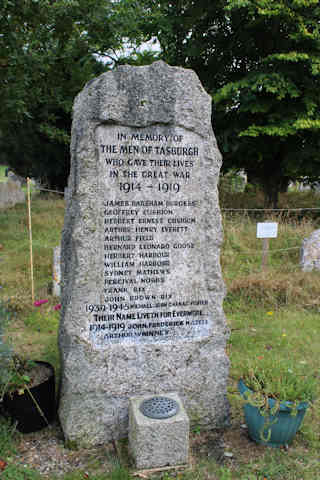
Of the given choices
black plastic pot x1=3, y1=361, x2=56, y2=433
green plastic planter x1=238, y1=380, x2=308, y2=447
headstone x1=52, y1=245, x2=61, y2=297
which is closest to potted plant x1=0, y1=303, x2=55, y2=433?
black plastic pot x1=3, y1=361, x2=56, y2=433

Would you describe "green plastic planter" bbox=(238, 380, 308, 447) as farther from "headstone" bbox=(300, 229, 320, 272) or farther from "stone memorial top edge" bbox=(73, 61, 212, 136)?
"headstone" bbox=(300, 229, 320, 272)

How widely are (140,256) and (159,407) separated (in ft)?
3.56

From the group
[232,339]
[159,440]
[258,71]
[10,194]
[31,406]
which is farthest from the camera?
[10,194]

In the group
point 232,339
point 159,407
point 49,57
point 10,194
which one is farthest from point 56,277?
point 10,194

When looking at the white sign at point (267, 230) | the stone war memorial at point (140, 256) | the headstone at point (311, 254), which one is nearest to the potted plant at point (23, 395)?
the stone war memorial at point (140, 256)

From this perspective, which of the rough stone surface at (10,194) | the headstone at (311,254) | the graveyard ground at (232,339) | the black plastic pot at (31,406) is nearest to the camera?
the graveyard ground at (232,339)

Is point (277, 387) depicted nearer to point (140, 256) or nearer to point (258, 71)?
point (140, 256)

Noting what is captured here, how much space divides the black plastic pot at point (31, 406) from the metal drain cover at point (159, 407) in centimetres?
78

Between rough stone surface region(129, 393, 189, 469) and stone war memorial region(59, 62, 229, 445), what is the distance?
16.9 inches

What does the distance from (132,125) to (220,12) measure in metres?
9.46

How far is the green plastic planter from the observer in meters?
Answer: 2.88

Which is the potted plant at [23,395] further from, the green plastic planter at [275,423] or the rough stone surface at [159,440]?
the green plastic planter at [275,423]

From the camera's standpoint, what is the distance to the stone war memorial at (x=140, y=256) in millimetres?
3002

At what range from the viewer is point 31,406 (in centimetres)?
312
